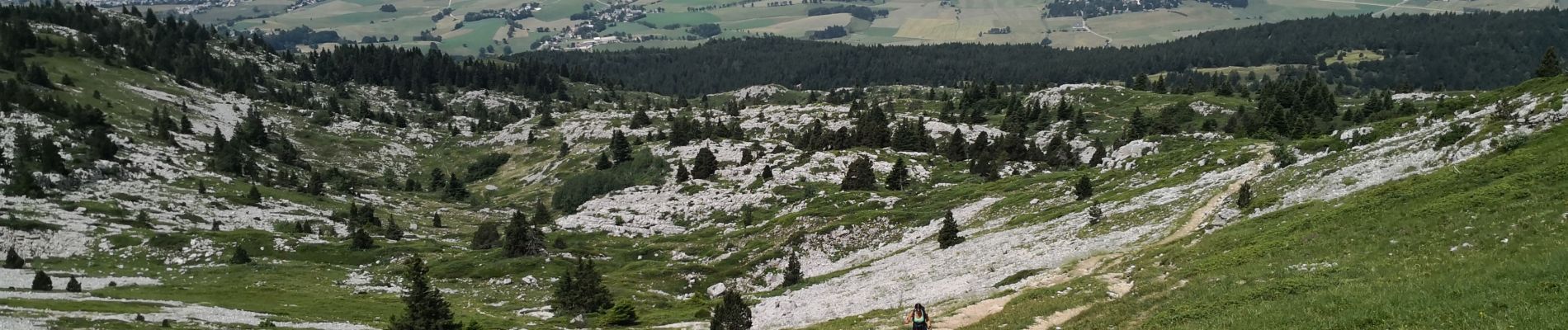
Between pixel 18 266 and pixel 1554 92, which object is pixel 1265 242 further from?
pixel 18 266

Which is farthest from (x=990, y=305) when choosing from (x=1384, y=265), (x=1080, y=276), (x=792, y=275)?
(x=792, y=275)

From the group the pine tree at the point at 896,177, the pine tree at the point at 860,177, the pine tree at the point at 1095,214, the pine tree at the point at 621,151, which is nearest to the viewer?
the pine tree at the point at 1095,214

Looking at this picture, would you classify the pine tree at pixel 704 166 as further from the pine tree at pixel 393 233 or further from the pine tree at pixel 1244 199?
the pine tree at pixel 1244 199

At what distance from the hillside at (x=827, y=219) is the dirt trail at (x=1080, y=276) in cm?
34

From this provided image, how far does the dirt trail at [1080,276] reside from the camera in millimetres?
36812

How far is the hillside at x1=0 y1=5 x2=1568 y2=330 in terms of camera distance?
32344 millimetres

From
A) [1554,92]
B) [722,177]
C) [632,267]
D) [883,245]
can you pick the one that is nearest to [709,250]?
[632,267]

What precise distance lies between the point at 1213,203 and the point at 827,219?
4599 centimetres

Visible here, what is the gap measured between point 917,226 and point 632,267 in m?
31.8

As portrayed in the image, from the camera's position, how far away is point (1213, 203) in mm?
58594

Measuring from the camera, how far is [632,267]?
310 feet

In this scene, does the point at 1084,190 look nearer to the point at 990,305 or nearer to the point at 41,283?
the point at 990,305

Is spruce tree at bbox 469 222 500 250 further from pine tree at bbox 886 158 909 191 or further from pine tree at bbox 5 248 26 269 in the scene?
pine tree at bbox 886 158 909 191

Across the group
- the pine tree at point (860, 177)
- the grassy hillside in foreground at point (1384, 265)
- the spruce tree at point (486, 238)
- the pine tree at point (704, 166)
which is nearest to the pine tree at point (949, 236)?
the grassy hillside in foreground at point (1384, 265)
